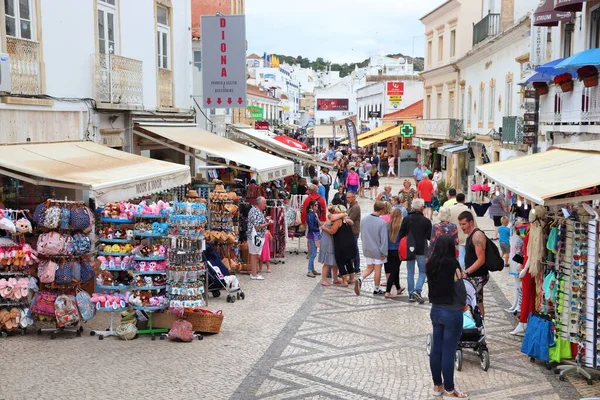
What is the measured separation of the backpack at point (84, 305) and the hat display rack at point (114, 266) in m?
0.10

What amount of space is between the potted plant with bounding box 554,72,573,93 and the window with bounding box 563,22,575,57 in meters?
2.46

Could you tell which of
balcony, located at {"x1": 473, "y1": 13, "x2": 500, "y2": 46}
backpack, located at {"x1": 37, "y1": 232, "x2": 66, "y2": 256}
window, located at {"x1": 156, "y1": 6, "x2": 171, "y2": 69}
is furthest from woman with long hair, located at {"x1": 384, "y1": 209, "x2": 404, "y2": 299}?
balcony, located at {"x1": 473, "y1": 13, "x2": 500, "y2": 46}

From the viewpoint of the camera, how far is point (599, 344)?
8.21 meters

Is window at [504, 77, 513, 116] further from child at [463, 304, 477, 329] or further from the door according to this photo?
the door

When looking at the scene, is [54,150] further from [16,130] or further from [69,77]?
[69,77]

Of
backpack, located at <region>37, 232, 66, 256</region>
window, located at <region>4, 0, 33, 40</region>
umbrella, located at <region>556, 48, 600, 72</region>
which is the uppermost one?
window, located at <region>4, 0, 33, 40</region>

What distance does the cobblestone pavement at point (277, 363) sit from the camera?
26.1ft

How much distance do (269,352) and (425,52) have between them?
1407 inches

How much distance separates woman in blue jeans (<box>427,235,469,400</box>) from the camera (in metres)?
7.57

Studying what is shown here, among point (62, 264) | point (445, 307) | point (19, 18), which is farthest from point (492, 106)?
point (445, 307)

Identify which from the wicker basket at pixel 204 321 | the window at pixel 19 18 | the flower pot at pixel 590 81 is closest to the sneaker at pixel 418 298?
the wicker basket at pixel 204 321

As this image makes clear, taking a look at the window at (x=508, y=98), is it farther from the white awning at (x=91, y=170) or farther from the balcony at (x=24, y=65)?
the balcony at (x=24, y=65)

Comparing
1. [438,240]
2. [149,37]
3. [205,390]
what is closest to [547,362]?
[438,240]

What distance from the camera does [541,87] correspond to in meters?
19.3
